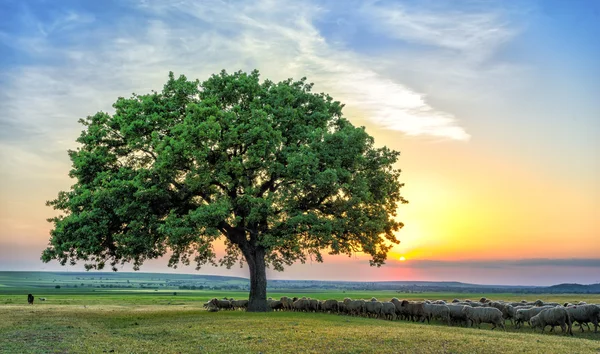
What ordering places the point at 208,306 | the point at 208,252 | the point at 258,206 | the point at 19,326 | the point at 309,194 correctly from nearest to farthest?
1. the point at 19,326
2. the point at 258,206
3. the point at 309,194
4. the point at 208,252
5. the point at 208,306

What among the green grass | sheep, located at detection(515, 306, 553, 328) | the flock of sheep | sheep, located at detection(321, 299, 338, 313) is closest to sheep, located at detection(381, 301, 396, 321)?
the flock of sheep

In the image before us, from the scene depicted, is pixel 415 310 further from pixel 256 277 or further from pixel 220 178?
pixel 220 178

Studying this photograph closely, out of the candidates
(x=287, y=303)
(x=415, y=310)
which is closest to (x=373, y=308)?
(x=415, y=310)

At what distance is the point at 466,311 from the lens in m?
38.5

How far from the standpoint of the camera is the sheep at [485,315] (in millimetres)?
36156

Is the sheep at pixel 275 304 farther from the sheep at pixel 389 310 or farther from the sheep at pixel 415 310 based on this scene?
the sheep at pixel 415 310

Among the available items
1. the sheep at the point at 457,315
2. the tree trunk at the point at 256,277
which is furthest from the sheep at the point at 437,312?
the tree trunk at the point at 256,277

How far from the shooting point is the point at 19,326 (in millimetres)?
32312

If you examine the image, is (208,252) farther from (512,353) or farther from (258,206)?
(512,353)

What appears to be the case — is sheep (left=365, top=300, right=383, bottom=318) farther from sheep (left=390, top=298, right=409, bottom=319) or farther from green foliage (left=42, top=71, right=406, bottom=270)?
green foliage (left=42, top=71, right=406, bottom=270)

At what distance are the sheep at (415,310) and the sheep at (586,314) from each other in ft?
40.3

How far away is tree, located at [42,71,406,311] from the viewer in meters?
39.9

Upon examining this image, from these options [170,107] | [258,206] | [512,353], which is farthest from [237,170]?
[512,353]

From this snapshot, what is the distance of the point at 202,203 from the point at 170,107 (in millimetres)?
8693
